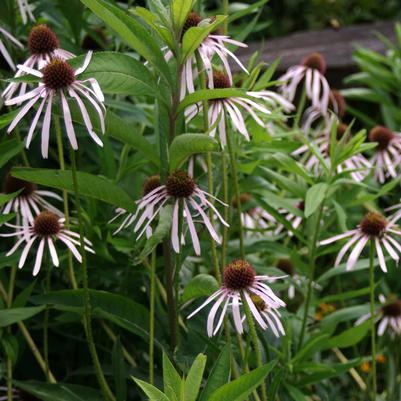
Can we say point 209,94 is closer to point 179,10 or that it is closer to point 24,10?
point 179,10

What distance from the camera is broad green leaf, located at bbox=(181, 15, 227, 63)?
3.94 ft

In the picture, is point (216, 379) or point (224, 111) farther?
point (224, 111)

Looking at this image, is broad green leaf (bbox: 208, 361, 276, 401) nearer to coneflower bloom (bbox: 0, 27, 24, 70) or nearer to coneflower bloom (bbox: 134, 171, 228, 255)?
coneflower bloom (bbox: 134, 171, 228, 255)

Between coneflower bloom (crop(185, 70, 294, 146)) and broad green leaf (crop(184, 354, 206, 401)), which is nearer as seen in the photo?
broad green leaf (crop(184, 354, 206, 401))

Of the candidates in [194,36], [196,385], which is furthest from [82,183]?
[196,385]

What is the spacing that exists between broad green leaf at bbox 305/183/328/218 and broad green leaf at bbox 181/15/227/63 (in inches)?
12.3

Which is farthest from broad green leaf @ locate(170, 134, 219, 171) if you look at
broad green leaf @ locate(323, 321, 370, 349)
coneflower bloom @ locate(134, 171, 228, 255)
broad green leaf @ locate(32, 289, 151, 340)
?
broad green leaf @ locate(323, 321, 370, 349)

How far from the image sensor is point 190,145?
1.20 m

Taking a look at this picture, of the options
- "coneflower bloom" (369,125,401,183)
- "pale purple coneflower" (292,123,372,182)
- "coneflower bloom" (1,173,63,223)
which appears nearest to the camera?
"coneflower bloom" (1,173,63,223)

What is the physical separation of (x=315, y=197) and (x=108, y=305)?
14.5 inches

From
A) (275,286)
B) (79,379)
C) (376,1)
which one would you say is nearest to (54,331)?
(79,379)

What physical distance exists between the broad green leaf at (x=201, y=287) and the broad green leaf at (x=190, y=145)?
164 millimetres

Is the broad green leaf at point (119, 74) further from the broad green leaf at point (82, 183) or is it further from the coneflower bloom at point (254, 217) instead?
the coneflower bloom at point (254, 217)

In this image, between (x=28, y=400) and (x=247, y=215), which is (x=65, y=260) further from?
(x=247, y=215)
